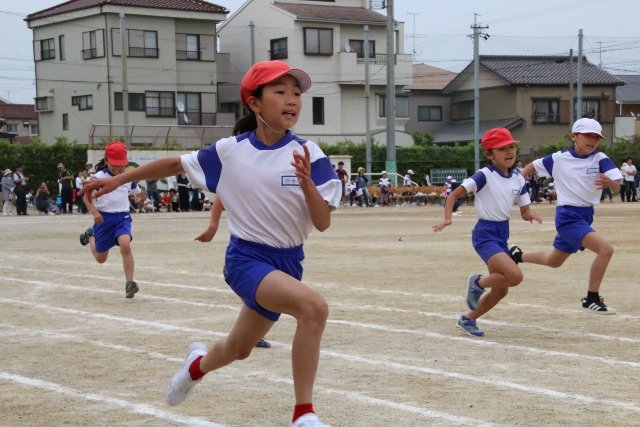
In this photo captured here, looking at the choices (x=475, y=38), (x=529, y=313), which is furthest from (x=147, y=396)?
(x=475, y=38)

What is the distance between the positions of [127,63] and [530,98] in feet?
85.0

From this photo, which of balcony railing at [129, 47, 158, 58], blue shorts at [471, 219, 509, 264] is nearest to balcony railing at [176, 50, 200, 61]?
balcony railing at [129, 47, 158, 58]

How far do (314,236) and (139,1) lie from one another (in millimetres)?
35103

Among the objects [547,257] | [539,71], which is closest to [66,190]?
[547,257]

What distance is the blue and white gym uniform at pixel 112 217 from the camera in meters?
12.0

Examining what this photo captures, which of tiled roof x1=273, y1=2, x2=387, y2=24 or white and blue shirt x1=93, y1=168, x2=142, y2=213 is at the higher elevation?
tiled roof x1=273, y1=2, x2=387, y2=24

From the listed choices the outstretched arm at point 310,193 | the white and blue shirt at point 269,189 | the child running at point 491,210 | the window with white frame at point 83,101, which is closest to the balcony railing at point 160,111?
the window with white frame at point 83,101

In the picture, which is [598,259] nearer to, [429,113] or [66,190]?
[66,190]

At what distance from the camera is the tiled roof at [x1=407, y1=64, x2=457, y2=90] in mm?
73312

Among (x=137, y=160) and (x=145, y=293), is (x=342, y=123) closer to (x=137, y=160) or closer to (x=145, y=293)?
(x=137, y=160)

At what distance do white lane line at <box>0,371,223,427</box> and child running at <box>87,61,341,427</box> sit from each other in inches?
17.7

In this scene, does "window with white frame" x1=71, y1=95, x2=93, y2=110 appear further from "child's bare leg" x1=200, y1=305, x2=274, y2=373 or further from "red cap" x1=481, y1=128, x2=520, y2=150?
"child's bare leg" x1=200, y1=305, x2=274, y2=373

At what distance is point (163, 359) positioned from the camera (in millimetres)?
7668

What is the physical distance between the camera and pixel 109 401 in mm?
6246
